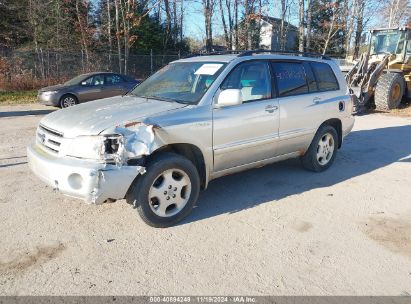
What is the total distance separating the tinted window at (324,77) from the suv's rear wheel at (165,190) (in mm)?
2810

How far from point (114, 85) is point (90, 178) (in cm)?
1153

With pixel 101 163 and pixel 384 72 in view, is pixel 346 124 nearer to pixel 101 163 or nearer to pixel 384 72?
pixel 101 163

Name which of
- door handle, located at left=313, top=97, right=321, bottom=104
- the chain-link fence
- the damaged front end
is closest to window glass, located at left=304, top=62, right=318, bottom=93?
door handle, located at left=313, top=97, right=321, bottom=104

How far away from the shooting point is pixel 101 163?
352 centimetres

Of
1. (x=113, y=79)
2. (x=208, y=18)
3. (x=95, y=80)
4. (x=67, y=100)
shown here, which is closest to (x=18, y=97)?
(x=67, y=100)

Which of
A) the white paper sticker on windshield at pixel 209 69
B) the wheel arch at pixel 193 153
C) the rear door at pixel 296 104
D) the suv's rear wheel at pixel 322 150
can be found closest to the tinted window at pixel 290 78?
the rear door at pixel 296 104

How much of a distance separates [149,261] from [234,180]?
243 centimetres

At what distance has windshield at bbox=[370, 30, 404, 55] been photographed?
1348 centimetres

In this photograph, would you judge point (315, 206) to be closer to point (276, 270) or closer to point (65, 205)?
point (276, 270)

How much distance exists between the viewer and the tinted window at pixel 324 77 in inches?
225

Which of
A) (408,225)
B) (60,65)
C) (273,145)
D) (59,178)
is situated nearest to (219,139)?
(273,145)

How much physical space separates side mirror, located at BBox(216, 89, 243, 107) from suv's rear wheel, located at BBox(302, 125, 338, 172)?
205cm

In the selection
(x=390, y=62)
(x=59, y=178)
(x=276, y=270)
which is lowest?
A: (x=276, y=270)

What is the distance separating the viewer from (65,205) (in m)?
4.52
